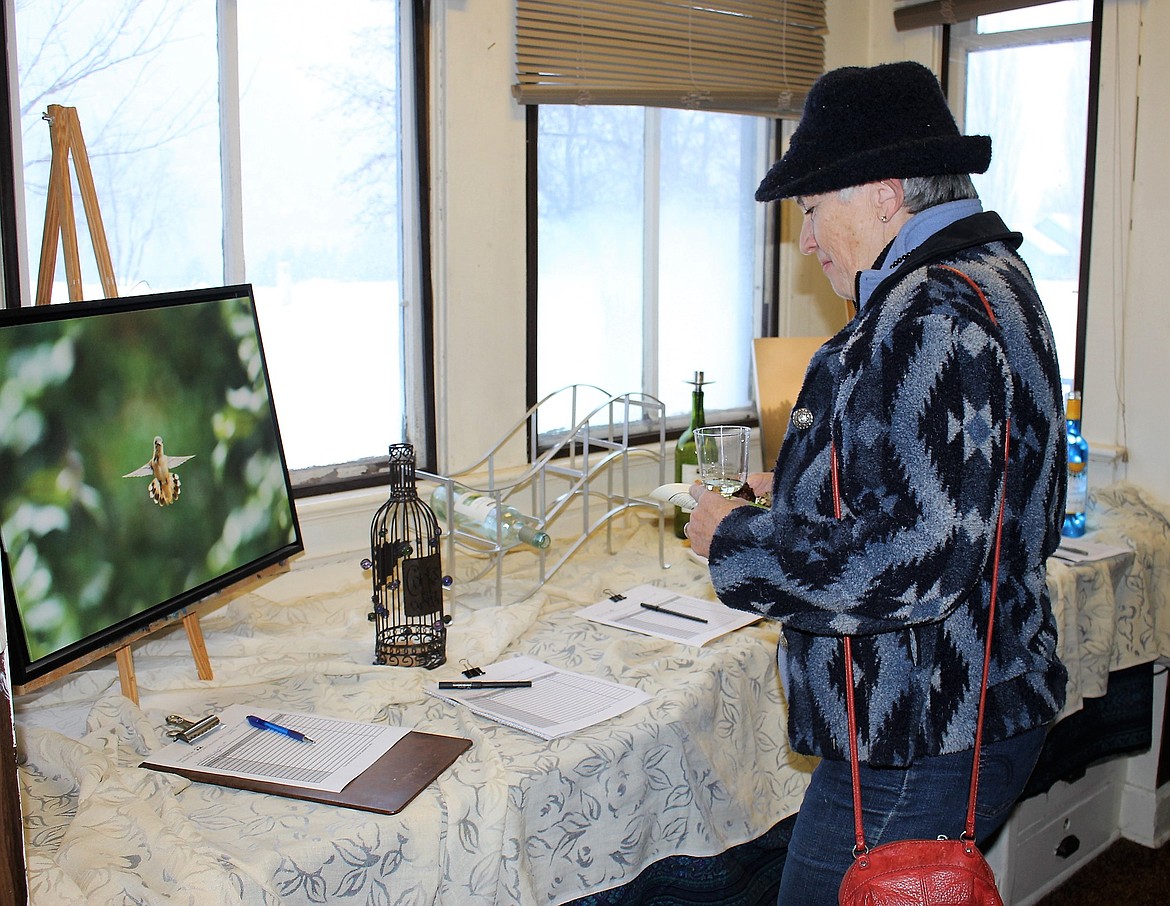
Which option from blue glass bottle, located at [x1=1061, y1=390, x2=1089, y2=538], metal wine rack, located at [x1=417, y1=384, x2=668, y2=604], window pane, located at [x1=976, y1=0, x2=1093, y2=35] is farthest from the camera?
window pane, located at [x1=976, y1=0, x2=1093, y2=35]

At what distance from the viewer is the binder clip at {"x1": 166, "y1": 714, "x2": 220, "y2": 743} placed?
1472 millimetres

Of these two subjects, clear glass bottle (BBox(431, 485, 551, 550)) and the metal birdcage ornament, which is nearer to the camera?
the metal birdcage ornament

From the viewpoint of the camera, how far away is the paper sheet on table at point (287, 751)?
138 cm

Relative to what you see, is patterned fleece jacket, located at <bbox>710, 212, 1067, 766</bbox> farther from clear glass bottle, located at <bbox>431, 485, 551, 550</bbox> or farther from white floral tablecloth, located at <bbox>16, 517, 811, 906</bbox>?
clear glass bottle, located at <bbox>431, 485, 551, 550</bbox>

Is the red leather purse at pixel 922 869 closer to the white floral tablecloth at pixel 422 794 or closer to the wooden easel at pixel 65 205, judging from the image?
the white floral tablecloth at pixel 422 794

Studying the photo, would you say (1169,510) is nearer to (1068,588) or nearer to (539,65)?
(1068,588)

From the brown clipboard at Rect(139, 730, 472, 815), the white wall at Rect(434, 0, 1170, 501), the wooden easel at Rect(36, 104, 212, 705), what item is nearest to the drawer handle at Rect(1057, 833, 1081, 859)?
the white wall at Rect(434, 0, 1170, 501)

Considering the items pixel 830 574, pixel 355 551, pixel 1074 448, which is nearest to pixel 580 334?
pixel 355 551

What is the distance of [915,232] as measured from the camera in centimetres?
125

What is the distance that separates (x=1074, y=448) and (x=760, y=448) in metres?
0.71

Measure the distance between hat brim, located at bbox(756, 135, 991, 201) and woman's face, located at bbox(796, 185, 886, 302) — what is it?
0.09 ft

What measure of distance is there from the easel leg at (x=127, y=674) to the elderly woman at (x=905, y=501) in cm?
81

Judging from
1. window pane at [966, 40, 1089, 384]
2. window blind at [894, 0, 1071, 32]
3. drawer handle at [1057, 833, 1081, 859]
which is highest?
window blind at [894, 0, 1071, 32]

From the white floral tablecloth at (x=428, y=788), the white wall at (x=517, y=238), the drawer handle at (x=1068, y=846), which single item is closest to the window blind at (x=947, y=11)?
the white wall at (x=517, y=238)
